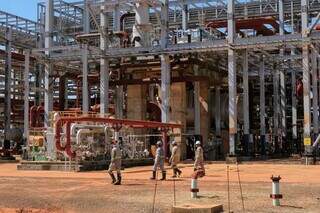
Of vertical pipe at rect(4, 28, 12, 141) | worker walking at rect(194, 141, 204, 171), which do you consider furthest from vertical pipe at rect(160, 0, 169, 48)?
worker walking at rect(194, 141, 204, 171)

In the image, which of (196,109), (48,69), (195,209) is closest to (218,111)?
(196,109)

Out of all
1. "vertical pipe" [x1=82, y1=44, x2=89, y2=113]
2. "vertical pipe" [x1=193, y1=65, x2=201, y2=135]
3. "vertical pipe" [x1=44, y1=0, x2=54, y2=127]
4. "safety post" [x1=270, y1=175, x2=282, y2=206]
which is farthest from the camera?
"vertical pipe" [x1=44, y1=0, x2=54, y2=127]

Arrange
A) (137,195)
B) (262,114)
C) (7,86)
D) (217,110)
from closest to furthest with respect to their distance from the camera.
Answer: (137,195) → (262,114) → (217,110) → (7,86)

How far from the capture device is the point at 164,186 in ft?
71.9

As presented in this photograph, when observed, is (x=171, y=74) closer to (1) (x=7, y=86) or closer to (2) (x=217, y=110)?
(2) (x=217, y=110)

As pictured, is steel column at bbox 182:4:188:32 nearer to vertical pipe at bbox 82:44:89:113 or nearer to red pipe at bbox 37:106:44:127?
vertical pipe at bbox 82:44:89:113

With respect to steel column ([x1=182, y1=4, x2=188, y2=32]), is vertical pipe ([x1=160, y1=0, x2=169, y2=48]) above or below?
below

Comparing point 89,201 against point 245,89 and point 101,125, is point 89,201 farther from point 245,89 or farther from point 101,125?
point 245,89

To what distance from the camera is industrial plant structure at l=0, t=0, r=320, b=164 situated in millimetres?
40156

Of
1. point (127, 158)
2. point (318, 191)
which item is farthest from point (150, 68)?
point (318, 191)

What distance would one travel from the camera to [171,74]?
46.6 m

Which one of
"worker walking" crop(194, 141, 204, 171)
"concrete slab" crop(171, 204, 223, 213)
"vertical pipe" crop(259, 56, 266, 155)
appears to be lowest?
"concrete slab" crop(171, 204, 223, 213)

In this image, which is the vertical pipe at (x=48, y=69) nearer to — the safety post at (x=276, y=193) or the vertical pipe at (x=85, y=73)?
the vertical pipe at (x=85, y=73)

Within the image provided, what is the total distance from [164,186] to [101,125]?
15.0 metres
